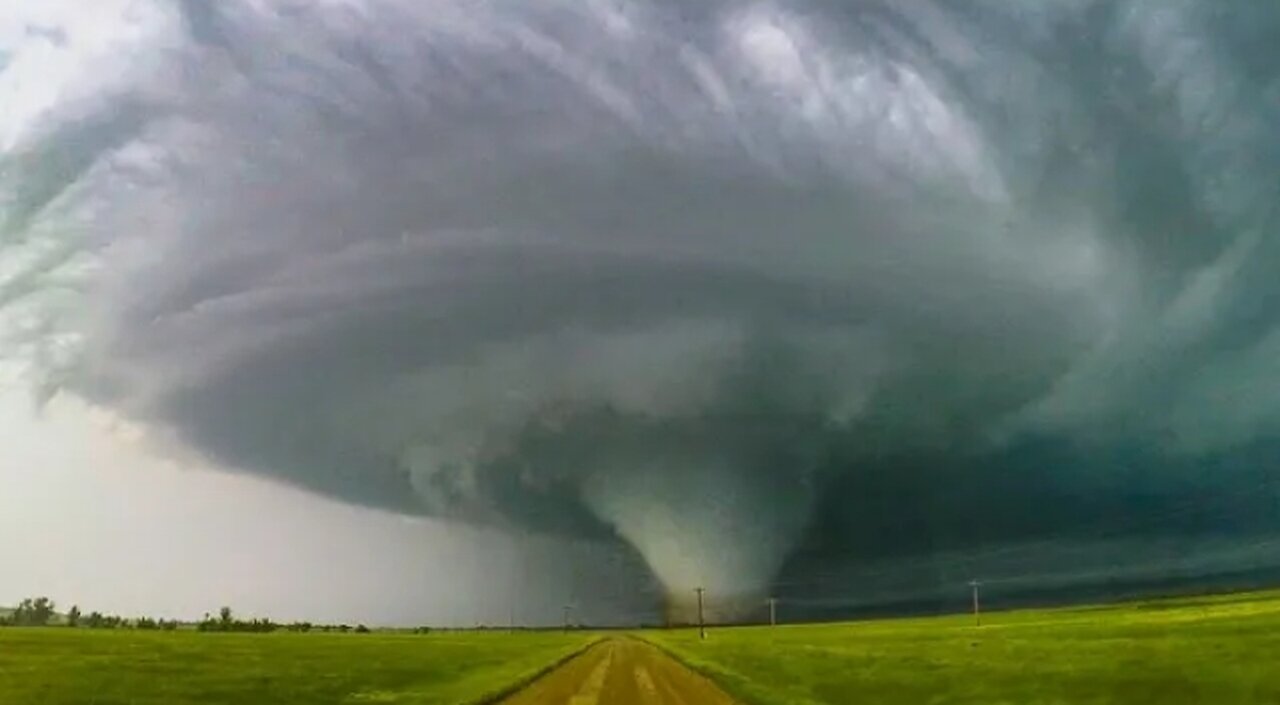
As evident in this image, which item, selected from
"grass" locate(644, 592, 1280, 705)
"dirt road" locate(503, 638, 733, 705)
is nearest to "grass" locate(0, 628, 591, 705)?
"dirt road" locate(503, 638, 733, 705)

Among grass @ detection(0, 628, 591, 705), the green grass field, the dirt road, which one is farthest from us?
grass @ detection(0, 628, 591, 705)

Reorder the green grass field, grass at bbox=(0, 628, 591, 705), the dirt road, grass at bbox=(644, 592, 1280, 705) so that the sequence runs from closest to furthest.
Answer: grass at bbox=(644, 592, 1280, 705) → the dirt road → the green grass field → grass at bbox=(0, 628, 591, 705)

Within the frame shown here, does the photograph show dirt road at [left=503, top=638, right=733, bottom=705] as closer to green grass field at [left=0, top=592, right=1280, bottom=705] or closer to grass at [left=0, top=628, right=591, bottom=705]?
green grass field at [left=0, top=592, right=1280, bottom=705]

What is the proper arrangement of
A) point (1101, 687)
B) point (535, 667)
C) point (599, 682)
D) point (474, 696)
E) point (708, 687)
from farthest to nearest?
point (535, 667) < point (599, 682) < point (708, 687) < point (474, 696) < point (1101, 687)

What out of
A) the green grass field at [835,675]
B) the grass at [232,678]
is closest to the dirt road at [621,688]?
the green grass field at [835,675]

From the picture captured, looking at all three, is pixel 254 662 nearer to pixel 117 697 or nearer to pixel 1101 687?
pixel 117 697

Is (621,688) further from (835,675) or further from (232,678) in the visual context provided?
(232,678)

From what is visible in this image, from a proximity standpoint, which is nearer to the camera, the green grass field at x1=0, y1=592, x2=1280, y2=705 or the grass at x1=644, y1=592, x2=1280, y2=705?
the grass at x1=644, y1=592, x2=1280, y2=705

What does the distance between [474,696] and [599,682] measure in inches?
426

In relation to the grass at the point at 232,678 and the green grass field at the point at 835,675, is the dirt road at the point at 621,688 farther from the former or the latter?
the grass at the point at 232,678

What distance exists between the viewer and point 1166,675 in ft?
164

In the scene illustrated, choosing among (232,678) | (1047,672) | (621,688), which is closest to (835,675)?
(1047,672)

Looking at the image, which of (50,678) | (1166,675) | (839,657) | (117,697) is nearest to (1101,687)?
(1166,675)

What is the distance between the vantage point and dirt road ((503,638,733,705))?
4659cm
